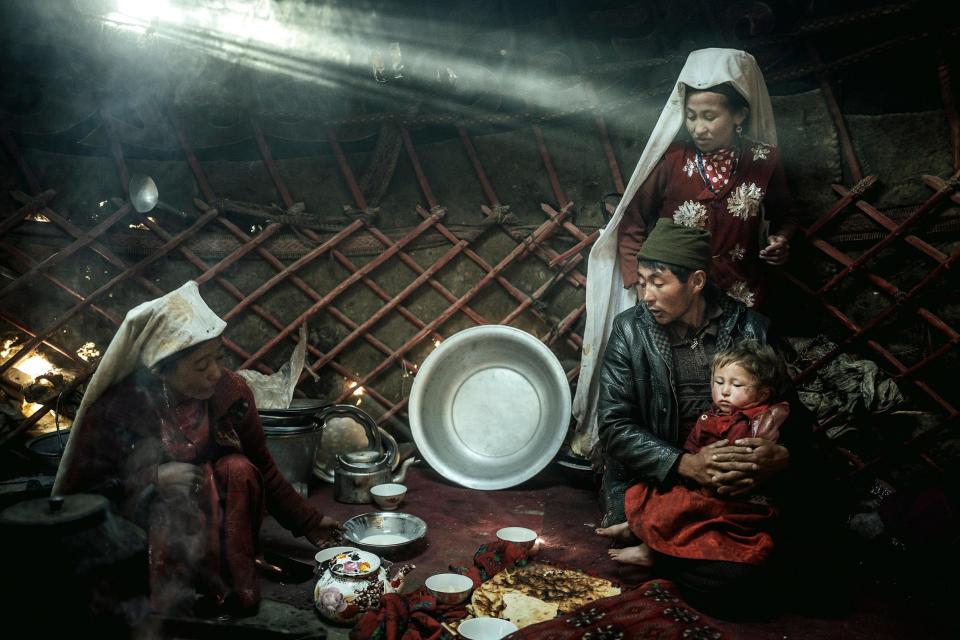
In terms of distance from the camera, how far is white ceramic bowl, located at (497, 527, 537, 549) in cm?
184

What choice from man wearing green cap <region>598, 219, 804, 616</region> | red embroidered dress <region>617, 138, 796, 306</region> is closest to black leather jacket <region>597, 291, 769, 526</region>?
man wearing green cap <region>598, 219, 804, 616</region>

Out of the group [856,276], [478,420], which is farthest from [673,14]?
[478,420]

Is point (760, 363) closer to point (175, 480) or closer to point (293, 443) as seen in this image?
point (175, 480)

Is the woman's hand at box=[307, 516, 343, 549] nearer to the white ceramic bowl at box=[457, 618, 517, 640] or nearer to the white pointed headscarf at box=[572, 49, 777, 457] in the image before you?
the white ceramic bowl at box=[457, 618, 517, 640]

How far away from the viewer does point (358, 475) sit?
225 cm

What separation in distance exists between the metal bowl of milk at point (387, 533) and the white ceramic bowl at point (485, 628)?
48 cm

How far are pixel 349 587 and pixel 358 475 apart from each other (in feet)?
2.62

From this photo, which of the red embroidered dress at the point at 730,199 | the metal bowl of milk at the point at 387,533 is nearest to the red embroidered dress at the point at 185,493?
the metal bowl of milk at the point at 387,533

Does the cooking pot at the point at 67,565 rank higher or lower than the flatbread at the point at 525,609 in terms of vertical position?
higher

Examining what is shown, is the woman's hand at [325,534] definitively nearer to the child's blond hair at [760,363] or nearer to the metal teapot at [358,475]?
the metal teapot at [358,475]

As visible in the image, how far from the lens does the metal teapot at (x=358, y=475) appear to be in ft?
7.42

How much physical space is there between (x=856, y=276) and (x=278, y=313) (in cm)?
225

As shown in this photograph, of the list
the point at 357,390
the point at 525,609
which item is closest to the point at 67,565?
the point at 525,609

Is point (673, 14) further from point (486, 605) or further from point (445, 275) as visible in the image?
point (486, 605)
